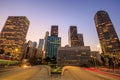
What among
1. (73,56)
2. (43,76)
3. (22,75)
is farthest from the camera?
(73,56)

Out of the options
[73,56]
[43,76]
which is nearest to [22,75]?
[43,76]

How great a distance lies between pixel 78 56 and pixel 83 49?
13.6 m

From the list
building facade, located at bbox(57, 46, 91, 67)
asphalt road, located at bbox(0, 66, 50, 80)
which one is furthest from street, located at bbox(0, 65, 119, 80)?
building facade, located at bbox(57, 46, 91, 67)

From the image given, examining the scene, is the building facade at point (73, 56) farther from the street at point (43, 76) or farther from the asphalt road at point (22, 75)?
the asphalt road at point (22, 75)

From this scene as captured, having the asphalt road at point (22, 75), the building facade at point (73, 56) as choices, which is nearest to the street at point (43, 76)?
the asphalt road at point (22, 75)

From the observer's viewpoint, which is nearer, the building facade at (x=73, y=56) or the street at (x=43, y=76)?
the street at (x=43, y=76)

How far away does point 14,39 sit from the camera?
199500 millimetres

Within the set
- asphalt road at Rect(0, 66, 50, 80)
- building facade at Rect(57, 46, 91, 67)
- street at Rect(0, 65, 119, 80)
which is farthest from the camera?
building facade at Rect(57, 46, 91, 67)

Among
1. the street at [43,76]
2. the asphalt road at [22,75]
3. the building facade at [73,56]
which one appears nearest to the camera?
the asphalt road at [22,75]

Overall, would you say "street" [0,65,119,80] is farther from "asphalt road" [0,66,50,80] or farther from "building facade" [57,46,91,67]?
"building facade" [57,46,91,67]

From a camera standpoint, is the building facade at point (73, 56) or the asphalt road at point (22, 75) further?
the building facade at point (73, 56)

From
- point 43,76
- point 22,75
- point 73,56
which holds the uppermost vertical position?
point 73,56

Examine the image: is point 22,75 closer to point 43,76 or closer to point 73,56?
point 43,76

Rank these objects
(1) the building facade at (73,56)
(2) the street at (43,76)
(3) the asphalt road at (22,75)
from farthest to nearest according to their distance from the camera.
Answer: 1. (1) the building facade at (73,56)
2. (2) the street at (43,76)
3. (3) the asphalt road at (22,75)
